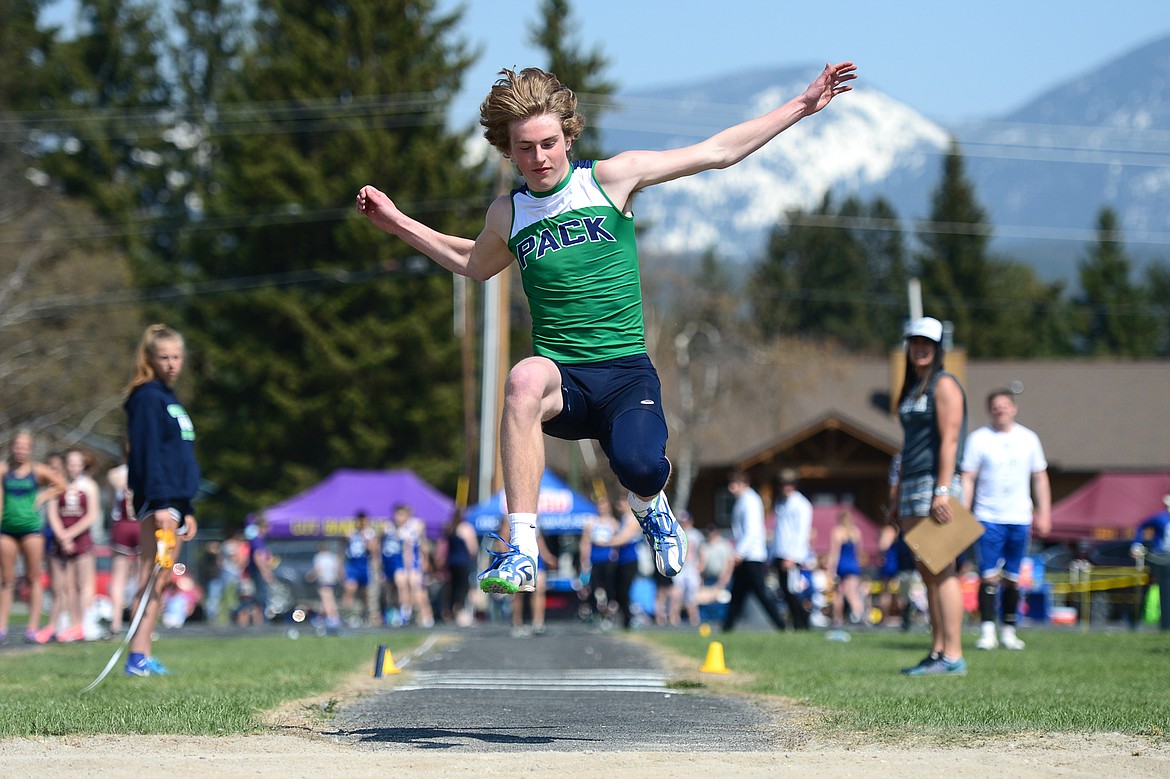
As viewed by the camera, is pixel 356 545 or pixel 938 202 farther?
pixel 938 202

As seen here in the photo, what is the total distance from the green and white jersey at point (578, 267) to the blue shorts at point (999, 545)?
7.53 meters

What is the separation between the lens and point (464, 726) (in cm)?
643

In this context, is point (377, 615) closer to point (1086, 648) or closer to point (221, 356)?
point (1086, 648)

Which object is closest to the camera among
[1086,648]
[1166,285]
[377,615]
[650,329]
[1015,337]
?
[1086,648]

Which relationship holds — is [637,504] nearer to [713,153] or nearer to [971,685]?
[713,153]

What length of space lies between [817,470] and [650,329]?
9.30m

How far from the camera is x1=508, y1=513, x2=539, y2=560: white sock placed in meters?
6.14

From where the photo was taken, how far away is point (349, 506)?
3250 centimetres

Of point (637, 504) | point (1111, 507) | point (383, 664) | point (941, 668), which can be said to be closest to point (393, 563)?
point (383, 664)

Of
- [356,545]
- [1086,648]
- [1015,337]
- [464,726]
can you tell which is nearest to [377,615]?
[356,545]

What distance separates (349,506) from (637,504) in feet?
86.3

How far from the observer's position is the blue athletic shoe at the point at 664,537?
6.75 metres

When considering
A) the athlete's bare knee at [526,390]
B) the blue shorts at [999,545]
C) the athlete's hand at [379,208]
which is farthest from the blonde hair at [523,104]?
the blue shorts at [999,545]

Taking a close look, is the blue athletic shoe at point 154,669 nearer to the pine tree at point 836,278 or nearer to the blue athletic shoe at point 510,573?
the blue athletic shoe at point 510,573
